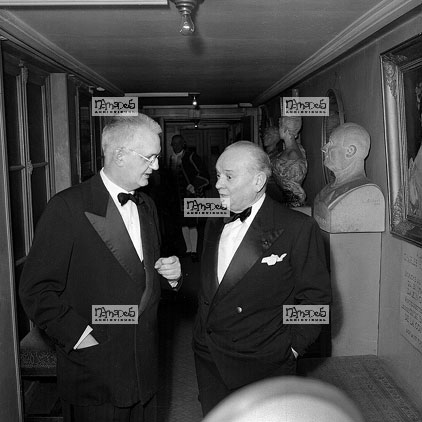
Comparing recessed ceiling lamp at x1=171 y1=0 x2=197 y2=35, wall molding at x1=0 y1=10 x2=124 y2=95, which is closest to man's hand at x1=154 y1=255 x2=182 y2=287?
recessed ceiling lamp at x1=171 y1=0 x2=197 y2=35

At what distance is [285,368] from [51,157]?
3139 millimetres

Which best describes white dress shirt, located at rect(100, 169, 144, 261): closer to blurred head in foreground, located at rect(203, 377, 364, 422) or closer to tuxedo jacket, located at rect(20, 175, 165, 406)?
tuxedo jacket, located at rect(20, 175, 165, 406)

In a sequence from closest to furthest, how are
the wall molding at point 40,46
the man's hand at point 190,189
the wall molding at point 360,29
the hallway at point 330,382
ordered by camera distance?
1. the wall molding at point 360,29
2. the wall molding at point 40,46
3. the hallway at point 330,382
4. the man's hand at point 190,189

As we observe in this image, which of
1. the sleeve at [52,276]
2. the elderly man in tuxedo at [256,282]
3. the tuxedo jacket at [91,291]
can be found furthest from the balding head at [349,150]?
the sleeve at [52,276]

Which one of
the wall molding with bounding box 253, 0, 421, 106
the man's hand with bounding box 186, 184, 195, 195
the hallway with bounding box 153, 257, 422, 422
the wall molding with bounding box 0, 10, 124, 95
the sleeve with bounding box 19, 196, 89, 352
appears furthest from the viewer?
the man's hand with bounding box 186, 184, 195, 195

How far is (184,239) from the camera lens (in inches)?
321

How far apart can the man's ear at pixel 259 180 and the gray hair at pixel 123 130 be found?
50 centimetres

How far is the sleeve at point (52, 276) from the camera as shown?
2.07m

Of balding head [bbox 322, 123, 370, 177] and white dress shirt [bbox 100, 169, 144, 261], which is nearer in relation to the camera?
white dress shirt [bbox 100, 169, 144, 261]

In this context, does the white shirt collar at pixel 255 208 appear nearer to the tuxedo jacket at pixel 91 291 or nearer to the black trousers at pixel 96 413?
the tuxedo jacket at pixel 91 291

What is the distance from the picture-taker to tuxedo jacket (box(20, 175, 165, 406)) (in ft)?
6.84

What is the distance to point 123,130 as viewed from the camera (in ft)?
7.32

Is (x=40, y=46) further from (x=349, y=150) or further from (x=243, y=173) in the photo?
(x=349, y=150)

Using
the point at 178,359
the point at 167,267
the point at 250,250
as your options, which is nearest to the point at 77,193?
the point at 167,267
